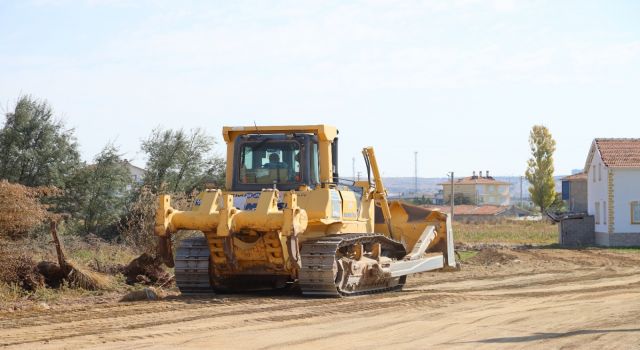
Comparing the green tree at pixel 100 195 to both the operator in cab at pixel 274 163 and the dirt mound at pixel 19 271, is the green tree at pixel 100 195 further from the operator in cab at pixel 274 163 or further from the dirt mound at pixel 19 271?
the operator in cab at pixel 274 163

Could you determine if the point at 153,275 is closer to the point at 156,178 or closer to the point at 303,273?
the point at 303,273

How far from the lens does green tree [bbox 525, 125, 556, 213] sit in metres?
95.6

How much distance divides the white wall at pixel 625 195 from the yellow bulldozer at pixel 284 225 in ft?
101

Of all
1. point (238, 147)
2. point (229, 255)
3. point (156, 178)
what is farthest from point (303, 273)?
point (156, 178)

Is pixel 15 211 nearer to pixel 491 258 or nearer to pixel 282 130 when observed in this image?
pixel 282 130

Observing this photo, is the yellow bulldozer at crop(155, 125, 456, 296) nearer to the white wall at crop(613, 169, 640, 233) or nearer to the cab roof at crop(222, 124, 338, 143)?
the cab roof at crop(222, 124, 338, 143)

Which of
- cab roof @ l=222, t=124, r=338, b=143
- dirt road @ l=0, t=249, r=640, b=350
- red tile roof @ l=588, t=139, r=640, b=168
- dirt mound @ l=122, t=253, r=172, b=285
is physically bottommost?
dirt road @ l=0, t=249, r=640, b=350

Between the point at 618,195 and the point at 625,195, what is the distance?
14.3 inches

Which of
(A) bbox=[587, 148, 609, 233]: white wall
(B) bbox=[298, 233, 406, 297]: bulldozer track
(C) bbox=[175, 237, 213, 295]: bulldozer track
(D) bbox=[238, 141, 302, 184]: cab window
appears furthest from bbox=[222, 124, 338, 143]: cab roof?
(A) bbox=[587, 148, 609, 233]: white wall

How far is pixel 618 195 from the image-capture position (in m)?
47.4

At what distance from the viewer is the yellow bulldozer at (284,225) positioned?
15.3 m

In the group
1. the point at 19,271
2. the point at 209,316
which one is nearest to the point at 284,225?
the point at 209,316

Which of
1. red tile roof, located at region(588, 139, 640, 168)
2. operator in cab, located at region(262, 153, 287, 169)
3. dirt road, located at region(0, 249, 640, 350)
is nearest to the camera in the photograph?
dirt road, located at region(0, 249, 640, 350)

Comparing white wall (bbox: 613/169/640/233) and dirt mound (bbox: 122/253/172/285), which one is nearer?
dirt mound (bbox: 122/253/172/285)
